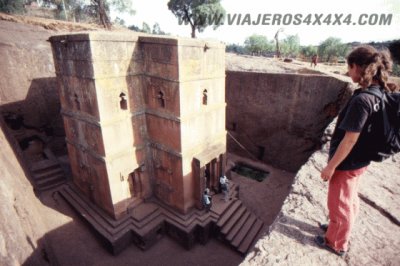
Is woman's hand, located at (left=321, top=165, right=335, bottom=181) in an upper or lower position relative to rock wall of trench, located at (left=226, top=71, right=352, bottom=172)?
upper

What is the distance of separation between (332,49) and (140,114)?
40.2m

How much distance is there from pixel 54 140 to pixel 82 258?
773 centimetres

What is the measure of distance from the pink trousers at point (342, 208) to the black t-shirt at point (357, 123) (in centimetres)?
11

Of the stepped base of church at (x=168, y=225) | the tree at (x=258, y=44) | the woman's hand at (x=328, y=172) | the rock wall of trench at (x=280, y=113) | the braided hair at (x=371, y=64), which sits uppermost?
the tree at (x=258, y=44)

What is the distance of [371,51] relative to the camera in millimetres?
2121

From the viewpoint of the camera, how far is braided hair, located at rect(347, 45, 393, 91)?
83.0 inches

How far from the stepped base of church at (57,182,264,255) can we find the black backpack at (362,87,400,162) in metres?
7.93

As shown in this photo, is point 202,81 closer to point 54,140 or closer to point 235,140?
point 235,140

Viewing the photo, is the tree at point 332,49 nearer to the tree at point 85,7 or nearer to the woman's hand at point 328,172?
the tree at point 85,7

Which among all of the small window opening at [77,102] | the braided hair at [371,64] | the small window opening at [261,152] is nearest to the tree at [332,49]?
the small window opening at [261,152]

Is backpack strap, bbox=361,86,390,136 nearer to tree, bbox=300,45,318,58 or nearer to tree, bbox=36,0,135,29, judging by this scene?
tree, bbox=36,0,135,29

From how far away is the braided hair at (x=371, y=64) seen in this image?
211 centimetres

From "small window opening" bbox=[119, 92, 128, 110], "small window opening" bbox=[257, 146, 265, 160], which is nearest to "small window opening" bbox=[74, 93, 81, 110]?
"small window opening" bbox=[119, 92, 128, 110]

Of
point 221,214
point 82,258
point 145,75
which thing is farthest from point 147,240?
point 145,75
